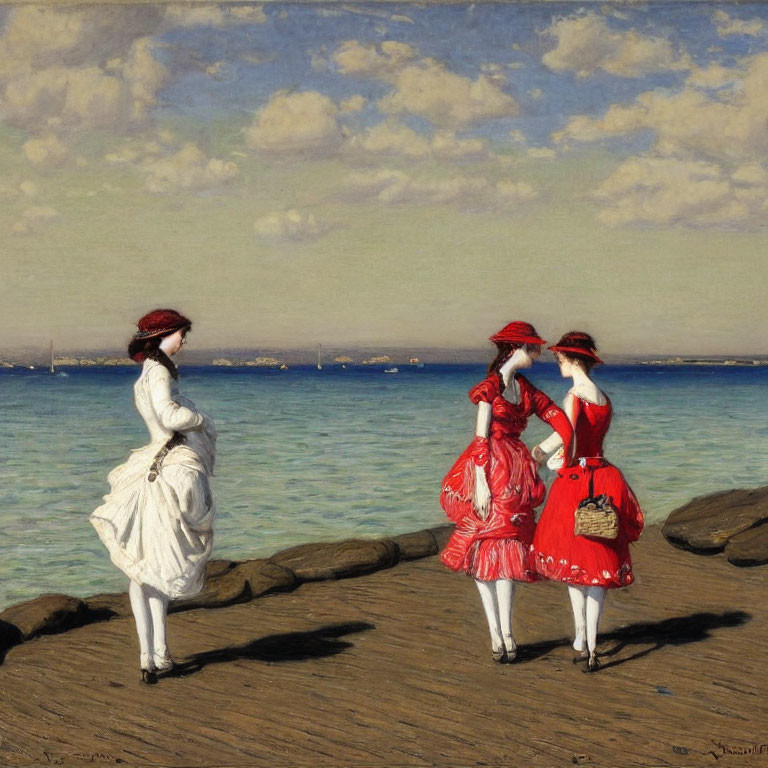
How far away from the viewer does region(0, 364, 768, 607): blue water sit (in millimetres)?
10414

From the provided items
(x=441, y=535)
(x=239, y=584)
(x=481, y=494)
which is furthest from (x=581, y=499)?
(x=441, y=535)

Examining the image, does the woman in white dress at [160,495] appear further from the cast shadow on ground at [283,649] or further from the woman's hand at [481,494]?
the woman's hand at [481,494]

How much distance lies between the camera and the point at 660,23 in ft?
19.0

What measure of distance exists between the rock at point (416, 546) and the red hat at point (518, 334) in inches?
117

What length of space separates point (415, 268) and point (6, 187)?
137 inches

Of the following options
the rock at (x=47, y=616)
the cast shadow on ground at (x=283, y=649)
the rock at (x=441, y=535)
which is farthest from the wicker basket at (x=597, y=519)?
the rock at (x=441, y=535)

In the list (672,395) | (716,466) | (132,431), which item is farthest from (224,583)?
(672,395)

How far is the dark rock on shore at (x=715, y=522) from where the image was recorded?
6812mm

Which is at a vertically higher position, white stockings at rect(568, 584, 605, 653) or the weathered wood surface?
white stockings at rect(568, 584, 605, 653)

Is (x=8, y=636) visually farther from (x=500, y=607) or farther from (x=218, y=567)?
(x=500, y=607)

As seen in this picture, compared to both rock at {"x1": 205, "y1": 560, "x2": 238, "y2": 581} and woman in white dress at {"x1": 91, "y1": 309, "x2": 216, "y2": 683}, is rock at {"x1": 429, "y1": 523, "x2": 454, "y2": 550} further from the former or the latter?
woman in white dress at {"x1": 91, "y1": 309, "x2": 216, "y2": 683}

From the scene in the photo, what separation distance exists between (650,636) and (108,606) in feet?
10.5

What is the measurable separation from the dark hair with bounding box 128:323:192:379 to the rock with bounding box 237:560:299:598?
2290 millimetres
